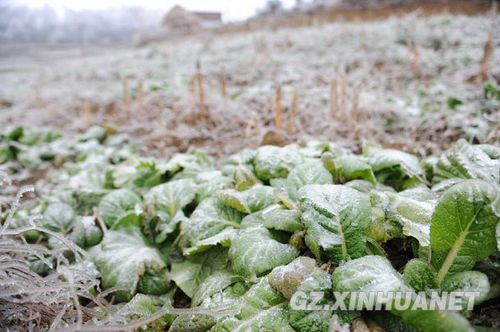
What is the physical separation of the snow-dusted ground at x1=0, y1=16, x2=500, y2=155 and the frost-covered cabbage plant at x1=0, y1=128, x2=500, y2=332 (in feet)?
3.03

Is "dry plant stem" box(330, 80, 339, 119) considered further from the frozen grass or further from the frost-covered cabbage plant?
the frozen grass

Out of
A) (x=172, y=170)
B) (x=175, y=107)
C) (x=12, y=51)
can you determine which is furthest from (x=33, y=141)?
(x=12, y=51)

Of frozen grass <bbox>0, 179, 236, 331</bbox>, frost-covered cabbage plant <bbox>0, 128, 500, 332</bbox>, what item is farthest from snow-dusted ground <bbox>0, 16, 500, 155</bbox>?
frozen grass <bbox>0, 179, 236, 331</bbox>

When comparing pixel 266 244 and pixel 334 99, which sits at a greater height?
pixel 334 99

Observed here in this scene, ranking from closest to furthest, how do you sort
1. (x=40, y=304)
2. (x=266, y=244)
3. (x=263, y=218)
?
(x=40, y=304), (x=266, y=244), (x=263, y=218)

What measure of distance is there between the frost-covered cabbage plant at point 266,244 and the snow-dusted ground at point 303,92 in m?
0.92

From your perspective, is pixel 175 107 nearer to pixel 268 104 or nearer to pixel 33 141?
pixel 268 104

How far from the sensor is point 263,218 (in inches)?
55.7

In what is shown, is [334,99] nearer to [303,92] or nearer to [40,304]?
[303,92]

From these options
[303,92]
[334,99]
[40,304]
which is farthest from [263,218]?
[303,92]

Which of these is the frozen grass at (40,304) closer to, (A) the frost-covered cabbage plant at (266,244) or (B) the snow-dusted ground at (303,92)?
(A) the frost-covered cabbage plant at (266,244)

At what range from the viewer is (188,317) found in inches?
46.3

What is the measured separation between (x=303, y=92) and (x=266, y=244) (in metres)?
3.14

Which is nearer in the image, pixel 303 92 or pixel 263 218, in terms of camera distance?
pixel 263 218
